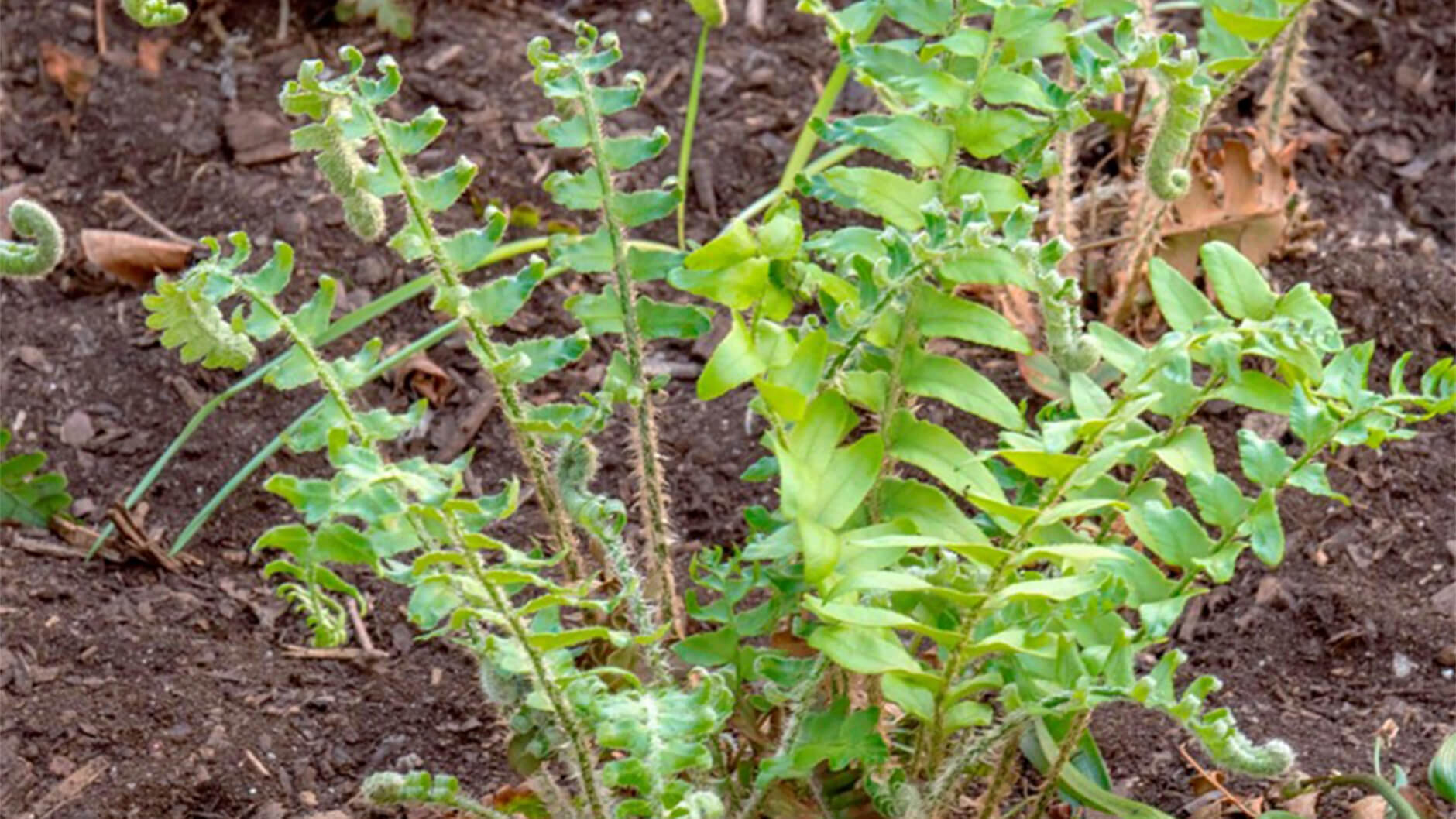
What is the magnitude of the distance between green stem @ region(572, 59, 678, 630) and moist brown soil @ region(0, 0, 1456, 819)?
0.37m

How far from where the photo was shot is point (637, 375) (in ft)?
A: 6.59

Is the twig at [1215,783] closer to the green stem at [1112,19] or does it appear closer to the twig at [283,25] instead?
the green stem at [1112,19]

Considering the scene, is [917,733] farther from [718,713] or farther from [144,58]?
[144,58]

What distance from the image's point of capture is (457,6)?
3564mm

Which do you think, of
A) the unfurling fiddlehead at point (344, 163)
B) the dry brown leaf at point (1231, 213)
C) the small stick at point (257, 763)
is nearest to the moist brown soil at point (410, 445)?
the small stick at point (257, 763)

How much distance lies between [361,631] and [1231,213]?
1360 millimetres

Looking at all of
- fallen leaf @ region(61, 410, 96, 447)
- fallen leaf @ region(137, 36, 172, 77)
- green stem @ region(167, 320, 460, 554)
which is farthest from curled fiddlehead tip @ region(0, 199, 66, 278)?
fallen leaf @ region(137, 36, 172, 77)

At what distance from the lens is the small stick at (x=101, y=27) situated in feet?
11.4

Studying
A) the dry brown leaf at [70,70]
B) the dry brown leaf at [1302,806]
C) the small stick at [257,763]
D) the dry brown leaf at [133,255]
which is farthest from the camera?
the dry brown leaf at [70,70]

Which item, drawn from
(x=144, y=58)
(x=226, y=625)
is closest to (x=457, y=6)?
(x=144, y=58)

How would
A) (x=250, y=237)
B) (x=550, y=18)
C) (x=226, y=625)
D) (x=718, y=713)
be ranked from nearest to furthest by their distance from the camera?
(x=718, y=713), (x=226, y=625), (x=250, y=237), (x=550, y=18)

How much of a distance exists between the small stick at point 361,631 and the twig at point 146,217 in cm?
82

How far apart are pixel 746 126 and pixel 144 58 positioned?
1.05 metres

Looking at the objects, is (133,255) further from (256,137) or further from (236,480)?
(236,480)
